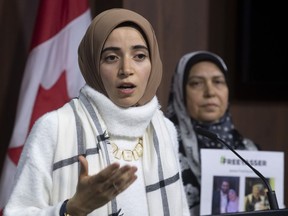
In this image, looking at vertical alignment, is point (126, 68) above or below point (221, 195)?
above

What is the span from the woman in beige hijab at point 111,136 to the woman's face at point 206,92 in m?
0.63

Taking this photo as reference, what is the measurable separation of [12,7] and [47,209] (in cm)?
131

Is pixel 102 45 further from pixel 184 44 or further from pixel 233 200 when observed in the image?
pixel 184 44

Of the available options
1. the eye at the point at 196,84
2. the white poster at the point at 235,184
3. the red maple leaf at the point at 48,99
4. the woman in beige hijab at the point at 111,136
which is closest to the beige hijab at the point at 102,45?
the woman in beige hijab at the point at 111,136

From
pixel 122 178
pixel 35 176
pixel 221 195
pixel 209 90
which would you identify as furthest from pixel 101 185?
pixel 209 90

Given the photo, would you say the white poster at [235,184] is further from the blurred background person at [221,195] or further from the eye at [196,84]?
the eye at [196,84]

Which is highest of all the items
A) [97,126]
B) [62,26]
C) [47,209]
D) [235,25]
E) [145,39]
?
[235,25]

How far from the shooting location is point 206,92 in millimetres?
1943

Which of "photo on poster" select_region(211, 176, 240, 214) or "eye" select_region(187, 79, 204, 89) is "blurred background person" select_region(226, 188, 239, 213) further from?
"eye" select_region(187, 79, 204, 89)

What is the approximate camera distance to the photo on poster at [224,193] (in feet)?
5.89

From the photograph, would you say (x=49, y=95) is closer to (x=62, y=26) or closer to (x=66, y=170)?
(x=62, y=26)

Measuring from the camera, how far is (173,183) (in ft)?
4.22

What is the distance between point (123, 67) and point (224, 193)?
2.46 ft

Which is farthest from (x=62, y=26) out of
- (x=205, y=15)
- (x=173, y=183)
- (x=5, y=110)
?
(x=173, y=183)
